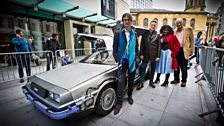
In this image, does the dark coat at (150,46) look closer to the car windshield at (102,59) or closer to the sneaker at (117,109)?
the car windshield at (102,59)

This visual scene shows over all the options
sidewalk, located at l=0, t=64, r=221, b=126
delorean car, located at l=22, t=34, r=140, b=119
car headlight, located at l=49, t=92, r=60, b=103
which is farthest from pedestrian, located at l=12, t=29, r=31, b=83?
car headlight, located at l=49, t=92, r=60, b=103

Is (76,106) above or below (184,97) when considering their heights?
above

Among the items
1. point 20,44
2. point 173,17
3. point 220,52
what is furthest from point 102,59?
point 173,17

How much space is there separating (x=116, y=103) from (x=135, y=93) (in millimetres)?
833

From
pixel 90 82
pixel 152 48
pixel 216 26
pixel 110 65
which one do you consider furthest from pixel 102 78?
pixel 216 26

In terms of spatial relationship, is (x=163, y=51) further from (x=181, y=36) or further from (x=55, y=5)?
(x=55, y=5)

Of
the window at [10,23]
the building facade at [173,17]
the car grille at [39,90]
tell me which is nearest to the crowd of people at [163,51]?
the car grille at [39,90]

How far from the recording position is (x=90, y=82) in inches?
69.1

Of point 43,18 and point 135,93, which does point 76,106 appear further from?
point 43,18

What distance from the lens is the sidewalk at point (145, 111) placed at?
1850 mm

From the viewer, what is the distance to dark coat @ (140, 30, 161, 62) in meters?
2.81

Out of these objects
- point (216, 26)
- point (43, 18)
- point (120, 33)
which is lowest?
point (120, 33)

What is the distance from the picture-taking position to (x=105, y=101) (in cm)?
204

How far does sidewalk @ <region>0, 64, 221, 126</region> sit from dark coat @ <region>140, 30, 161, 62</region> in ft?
3.16
